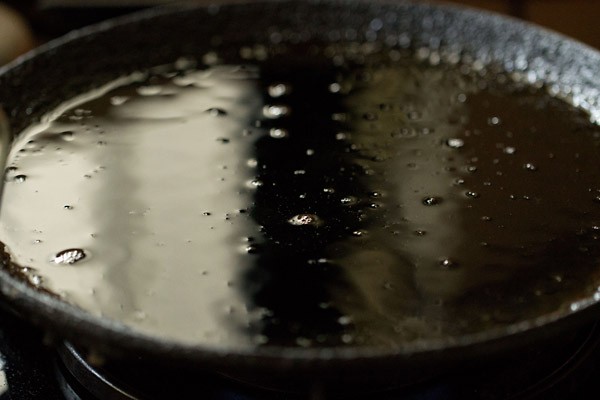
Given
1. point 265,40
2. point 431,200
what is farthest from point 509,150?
point 265,40

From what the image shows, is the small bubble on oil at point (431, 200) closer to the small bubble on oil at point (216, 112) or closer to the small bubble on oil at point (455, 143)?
the small bubble on oil at point (455, 143)

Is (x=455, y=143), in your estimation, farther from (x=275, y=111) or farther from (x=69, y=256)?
(x=69, y=256)

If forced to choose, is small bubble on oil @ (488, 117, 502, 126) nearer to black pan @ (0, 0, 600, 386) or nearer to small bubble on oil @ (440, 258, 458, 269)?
black pan @ (0, 0, 600, 386)

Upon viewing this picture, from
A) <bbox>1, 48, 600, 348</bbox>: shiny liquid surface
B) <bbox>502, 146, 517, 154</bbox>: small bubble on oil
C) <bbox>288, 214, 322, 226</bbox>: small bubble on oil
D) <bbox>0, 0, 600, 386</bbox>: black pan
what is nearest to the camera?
<bbox>1, 48, 600, 348</bbox>: shiny liquid surface

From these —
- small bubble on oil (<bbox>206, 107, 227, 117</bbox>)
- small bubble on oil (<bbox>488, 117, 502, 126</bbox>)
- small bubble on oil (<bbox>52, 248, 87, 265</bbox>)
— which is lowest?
small bubble on oil (<bbox>52, 248, 87, 265</bbox>)

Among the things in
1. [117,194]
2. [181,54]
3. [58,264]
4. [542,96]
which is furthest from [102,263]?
[542,96]

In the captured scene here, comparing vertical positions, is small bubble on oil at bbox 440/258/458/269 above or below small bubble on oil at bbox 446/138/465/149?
below

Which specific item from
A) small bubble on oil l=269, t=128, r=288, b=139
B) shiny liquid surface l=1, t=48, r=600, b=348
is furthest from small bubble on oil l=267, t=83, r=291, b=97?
small bubble on oil l=269, t=128, r=288, b=139
